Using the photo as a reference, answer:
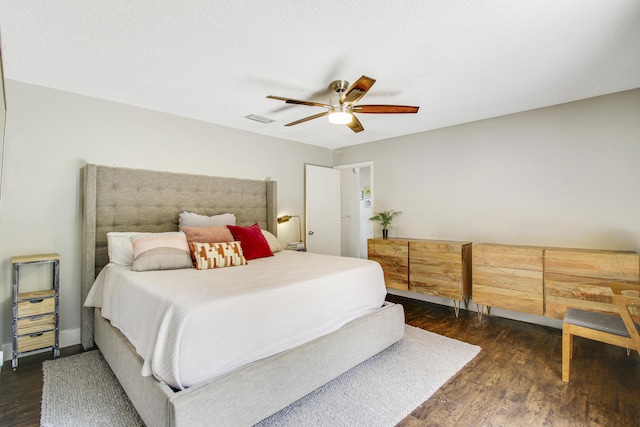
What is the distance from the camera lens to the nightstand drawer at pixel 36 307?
240 centimetres

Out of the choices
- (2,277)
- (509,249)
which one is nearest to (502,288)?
(509,249)

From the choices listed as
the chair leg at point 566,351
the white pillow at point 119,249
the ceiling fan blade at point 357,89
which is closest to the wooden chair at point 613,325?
the chair leg at point 566,351

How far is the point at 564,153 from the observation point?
3.18m

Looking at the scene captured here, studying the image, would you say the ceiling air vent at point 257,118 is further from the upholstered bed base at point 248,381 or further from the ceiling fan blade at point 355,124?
the upholstered bed base at point 248,381

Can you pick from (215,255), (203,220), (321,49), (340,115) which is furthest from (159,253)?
(321,49)

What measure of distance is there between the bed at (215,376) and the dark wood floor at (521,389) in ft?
1.65

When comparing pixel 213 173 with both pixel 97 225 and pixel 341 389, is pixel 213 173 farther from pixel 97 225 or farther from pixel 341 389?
pixel 341 389

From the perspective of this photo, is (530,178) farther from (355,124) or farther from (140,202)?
(140,202)

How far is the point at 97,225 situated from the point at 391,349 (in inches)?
116

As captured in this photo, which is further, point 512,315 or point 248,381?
point 512,315

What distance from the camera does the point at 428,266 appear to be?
3.75 m

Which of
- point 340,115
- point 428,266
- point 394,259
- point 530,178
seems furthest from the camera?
point 394,259

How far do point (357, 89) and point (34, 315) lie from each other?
308cm

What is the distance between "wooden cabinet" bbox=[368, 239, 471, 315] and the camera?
140 inches
